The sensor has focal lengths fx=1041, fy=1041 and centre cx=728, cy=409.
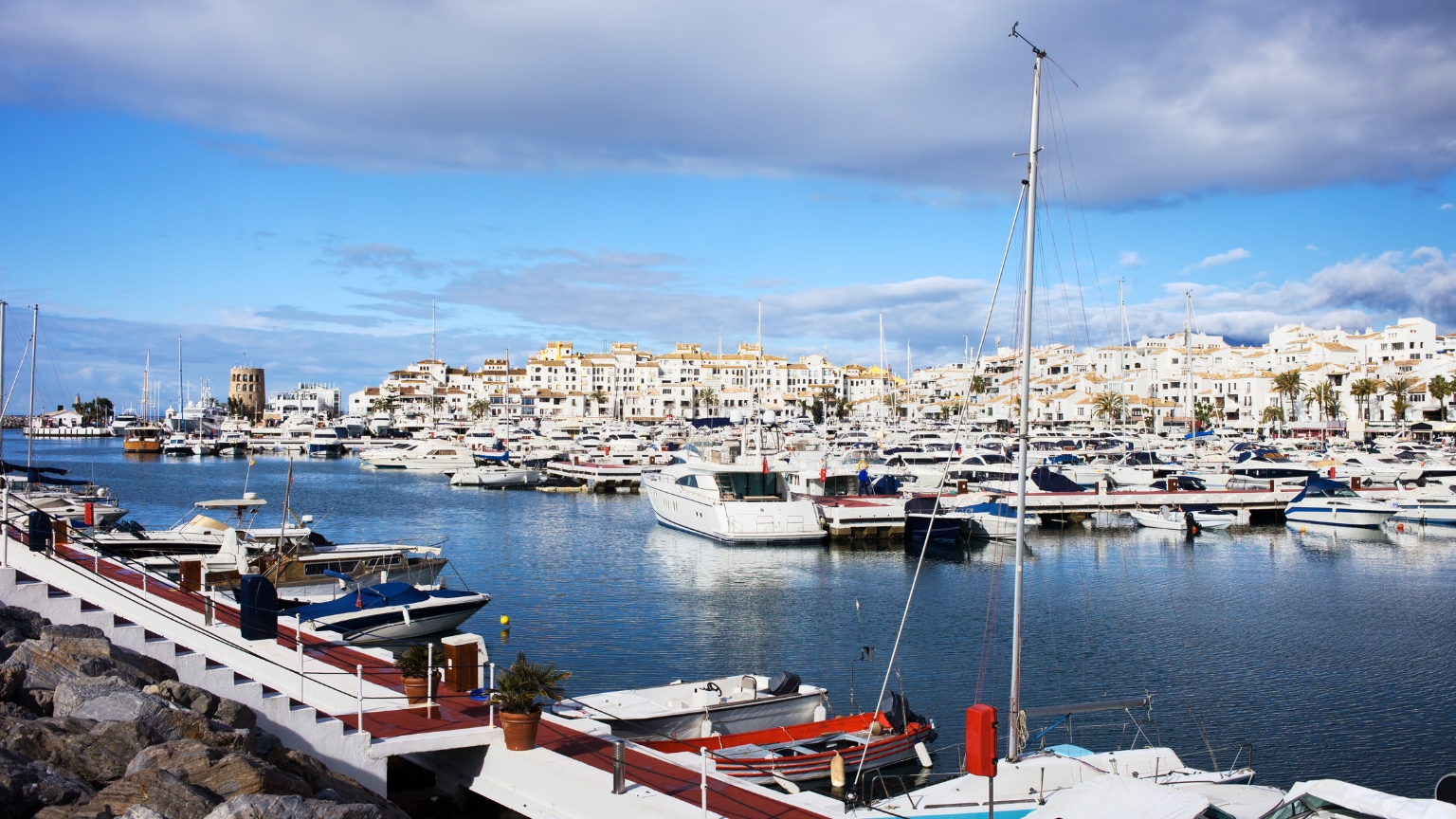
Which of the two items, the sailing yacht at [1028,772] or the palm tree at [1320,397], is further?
the palm tree at [1320,397]

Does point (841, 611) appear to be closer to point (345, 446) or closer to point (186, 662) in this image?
point (186, 662)

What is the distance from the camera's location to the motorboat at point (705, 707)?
592 inches

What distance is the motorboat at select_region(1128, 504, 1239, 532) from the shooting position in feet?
149

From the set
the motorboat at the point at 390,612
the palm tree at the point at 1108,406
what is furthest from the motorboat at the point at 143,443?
the motorboat at the point at 390,612

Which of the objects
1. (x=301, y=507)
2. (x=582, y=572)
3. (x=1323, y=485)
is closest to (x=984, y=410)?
(x=1323, y=485)

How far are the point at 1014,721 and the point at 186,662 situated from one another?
1041 centimetres

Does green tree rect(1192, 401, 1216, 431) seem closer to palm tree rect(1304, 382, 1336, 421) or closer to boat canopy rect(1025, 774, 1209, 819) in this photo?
palm tree rect(1304, 382, 1336, 421)

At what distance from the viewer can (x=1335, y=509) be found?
46344mm

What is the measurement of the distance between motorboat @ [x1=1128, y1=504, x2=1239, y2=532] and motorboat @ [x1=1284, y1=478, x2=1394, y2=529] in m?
2.65

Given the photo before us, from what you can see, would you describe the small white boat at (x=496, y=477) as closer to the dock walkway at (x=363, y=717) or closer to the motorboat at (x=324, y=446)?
the motorboat at (x=324, y=446)

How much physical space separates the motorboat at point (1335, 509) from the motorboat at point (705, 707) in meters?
39.1

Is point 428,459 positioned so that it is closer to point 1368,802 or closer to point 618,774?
point 618,774

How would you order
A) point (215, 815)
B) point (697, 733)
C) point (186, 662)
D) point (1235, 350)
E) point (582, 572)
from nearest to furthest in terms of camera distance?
point (215, 815)
point (186, 662)
point (697, 733)
point (582, 572)
point (1235, 350)

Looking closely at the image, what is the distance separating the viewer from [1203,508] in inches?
1948
